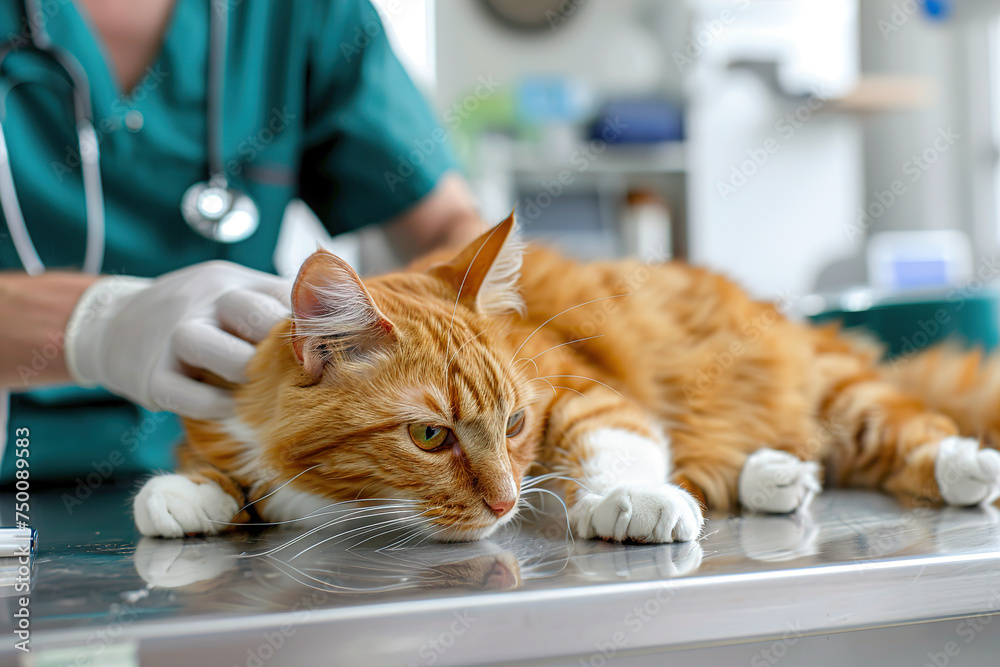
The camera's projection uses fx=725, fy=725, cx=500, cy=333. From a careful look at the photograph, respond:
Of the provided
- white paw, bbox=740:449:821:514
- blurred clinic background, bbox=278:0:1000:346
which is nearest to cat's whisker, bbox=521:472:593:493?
white paw, bbox=740:449:821:514

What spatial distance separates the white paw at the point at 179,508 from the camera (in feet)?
2.67

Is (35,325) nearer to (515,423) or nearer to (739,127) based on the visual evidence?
(515,423)

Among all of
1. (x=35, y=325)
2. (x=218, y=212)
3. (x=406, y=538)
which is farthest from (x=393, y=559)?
(x=218, y=212)

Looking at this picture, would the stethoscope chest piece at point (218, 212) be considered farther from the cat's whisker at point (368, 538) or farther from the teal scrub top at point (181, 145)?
the cat's whisker at point (368, 538)

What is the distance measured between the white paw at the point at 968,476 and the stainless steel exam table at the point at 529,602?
155 mm

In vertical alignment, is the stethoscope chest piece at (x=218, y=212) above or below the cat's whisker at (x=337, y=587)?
above

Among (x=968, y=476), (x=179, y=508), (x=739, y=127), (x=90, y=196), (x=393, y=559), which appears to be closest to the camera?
(x=393, y=559)

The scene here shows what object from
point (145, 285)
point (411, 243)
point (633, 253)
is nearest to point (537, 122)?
point (633, 253)

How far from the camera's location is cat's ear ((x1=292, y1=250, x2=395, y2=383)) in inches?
28.9

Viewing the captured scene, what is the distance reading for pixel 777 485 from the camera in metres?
0.94

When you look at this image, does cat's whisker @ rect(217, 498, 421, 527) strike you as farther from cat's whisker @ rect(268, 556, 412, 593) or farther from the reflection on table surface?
cat's whisker @ rect(268, 556, 412, 593)

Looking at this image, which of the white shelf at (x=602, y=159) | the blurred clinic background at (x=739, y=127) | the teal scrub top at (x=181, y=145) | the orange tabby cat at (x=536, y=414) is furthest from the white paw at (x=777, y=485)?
the white shelf at (x=602, y=159)

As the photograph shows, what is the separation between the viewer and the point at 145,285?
3.38ft

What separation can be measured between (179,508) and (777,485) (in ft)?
2.40
